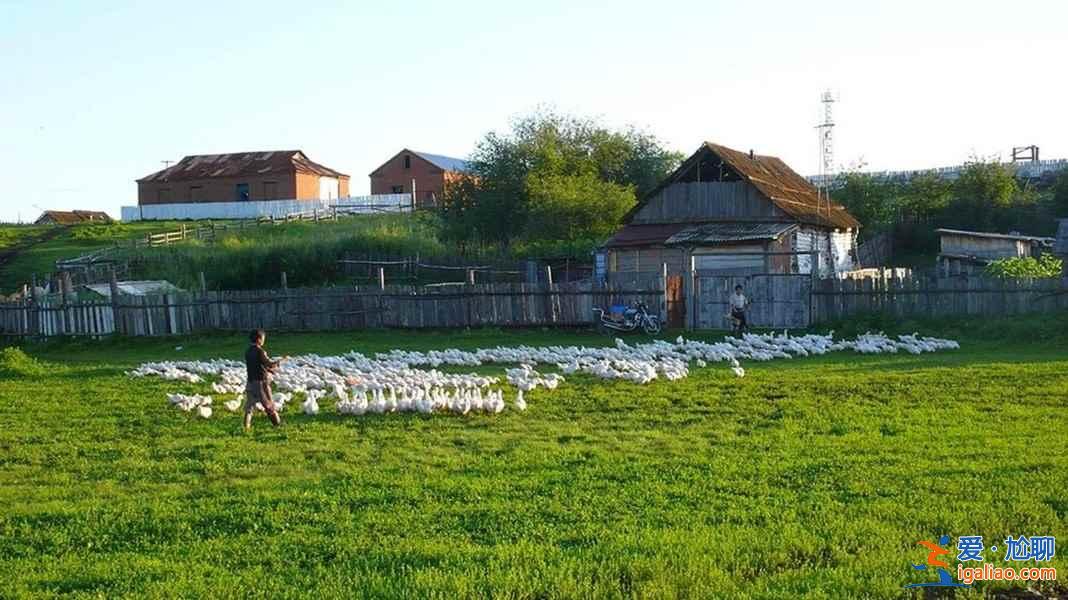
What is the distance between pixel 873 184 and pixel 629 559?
52234mm

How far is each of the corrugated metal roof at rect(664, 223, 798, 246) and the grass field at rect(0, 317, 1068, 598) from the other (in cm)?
1969

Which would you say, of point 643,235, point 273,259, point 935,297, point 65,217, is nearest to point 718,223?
point 643,235

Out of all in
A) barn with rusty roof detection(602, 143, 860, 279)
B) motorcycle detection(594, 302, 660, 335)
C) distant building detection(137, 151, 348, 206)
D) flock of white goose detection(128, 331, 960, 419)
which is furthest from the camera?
distant building detection(137, 151, 348, 206)

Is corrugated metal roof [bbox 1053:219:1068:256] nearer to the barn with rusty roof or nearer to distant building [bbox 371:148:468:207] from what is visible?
the barn with rusty roof

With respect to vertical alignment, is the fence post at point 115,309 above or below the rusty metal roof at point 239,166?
below

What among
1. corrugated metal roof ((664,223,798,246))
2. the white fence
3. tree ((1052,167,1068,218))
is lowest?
corrugated metal roof ((664,223,798,246))

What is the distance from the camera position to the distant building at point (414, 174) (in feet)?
262

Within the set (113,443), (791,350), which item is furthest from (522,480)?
(791,350)

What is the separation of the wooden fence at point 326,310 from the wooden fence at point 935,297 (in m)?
5.94

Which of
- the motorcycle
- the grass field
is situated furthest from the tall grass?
the grass field

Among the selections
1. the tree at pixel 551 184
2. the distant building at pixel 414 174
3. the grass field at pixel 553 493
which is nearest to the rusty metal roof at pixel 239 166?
the distant building at pixel 414 174

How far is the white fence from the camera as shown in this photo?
238 feet

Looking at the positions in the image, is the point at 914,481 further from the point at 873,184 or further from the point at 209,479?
Answer: the point at 873,184

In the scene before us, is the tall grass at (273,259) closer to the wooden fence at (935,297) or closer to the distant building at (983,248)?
the wooden fence at (935,297)
